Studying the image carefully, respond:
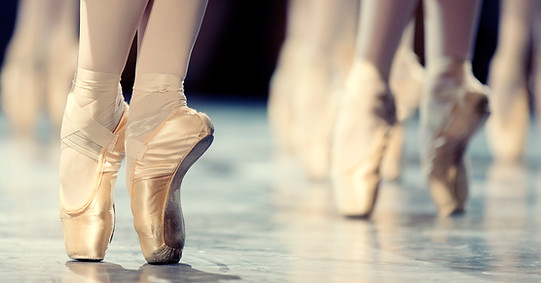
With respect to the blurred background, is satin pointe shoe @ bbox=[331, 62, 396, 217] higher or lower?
higher

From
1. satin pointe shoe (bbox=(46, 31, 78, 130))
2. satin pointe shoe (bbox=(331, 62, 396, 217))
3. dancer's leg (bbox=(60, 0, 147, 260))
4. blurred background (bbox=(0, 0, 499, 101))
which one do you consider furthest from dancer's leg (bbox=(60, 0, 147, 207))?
blurred background (bbox=(0, 0, 499, 101))

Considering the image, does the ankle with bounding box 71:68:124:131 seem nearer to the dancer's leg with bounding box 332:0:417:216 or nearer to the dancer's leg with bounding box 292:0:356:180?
the dancer's leg with bounding box 332:0:417:216

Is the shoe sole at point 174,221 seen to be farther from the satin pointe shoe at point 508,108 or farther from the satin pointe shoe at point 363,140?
the satin pointe shoe at point 508,108

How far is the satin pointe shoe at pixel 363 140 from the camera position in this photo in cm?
147

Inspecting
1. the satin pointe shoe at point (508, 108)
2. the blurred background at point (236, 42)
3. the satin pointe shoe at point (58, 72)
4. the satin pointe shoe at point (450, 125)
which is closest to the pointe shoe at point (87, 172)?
the satin pointe shoe at point (450, 125)

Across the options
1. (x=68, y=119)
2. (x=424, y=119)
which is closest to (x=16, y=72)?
(x=424, y=119)

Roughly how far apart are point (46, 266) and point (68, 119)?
0.17 meters

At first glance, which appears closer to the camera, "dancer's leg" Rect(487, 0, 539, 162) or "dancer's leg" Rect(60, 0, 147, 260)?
"dancer's leg" Rect(60, 0, 147, 260)

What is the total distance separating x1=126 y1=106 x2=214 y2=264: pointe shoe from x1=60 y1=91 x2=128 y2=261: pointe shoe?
4 centimetres

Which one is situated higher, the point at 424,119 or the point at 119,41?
the point at 119,41

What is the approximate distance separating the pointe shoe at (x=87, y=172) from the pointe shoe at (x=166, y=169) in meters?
0.04

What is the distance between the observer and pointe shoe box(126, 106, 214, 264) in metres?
1.04

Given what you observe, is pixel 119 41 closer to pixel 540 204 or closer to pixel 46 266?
pixel 46 266

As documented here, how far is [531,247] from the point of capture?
3.86ft
